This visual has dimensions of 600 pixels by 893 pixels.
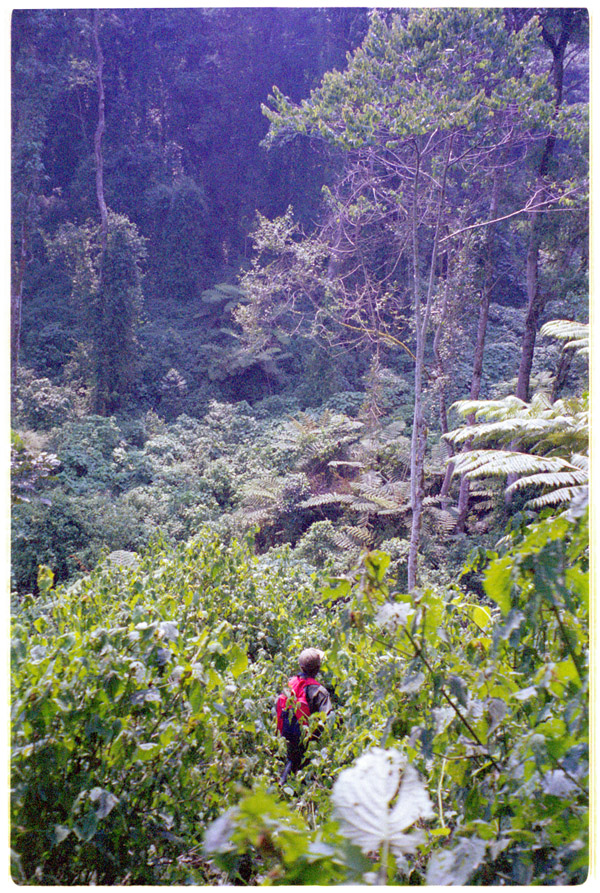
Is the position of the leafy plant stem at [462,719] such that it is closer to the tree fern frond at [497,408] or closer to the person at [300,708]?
the person at [300,708]

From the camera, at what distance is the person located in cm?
208

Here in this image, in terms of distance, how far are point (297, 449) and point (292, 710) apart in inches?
221

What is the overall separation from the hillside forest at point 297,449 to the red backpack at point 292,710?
66 mm

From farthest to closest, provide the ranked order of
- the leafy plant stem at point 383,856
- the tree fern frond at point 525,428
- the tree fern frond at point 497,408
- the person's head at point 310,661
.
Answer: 1. the tree fern frond at point 497,408
2. the tree fern frond at point 525,428
3. the person's head at point 310,661
4. the leafy plant stem at point 383,856

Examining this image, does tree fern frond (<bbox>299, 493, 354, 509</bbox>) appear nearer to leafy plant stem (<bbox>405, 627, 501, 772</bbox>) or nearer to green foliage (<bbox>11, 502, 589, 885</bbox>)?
green foliage (<bbox>11, 502, 589, 885</bbox>)

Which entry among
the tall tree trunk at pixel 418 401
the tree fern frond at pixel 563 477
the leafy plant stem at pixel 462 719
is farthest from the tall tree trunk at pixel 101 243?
the leafy plant stem at pixel 462 719

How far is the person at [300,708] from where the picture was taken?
2.08 meters

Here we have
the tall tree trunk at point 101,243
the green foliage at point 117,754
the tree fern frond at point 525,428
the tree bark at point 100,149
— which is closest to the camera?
the green foliage at point 117,754

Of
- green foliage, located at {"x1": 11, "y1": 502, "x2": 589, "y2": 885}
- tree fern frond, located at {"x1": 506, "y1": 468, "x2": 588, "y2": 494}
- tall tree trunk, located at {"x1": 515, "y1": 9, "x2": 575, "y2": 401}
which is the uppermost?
tall tree trunk, located at {"x1": 515, "y1": 9, "x2": 575, "y2": 401}

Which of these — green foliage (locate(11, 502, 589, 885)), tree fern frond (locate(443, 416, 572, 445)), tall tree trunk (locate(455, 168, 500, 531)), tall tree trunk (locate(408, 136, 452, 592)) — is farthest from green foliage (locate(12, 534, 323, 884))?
tall tree trunk (locate(455, 168, 500, 531))

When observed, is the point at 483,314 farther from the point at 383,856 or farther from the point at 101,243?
the point at 101,243

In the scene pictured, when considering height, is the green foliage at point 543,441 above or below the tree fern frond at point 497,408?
below

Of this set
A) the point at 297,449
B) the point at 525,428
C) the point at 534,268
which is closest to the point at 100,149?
the point at 297,449
